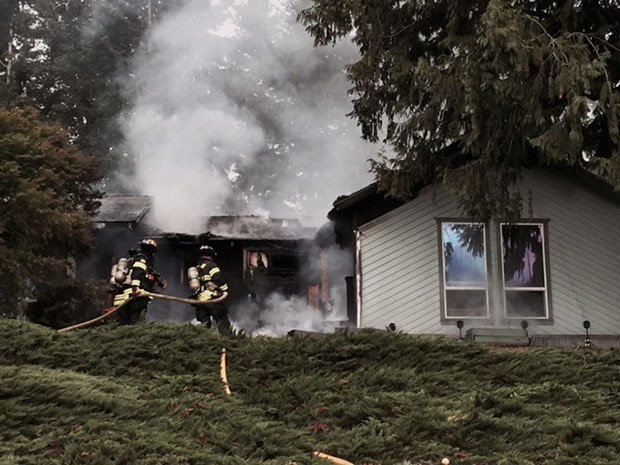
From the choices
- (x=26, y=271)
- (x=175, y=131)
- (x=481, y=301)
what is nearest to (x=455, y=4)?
(x=481, y=301)

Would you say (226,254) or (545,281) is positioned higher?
(226,254)

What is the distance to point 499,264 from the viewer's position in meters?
13.0

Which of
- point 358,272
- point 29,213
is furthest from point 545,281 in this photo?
point 29,213

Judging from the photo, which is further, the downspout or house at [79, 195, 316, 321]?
house at [79, 195, 316, 321]

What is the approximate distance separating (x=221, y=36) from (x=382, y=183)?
26.2 meters

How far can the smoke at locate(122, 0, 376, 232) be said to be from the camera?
1215 inches

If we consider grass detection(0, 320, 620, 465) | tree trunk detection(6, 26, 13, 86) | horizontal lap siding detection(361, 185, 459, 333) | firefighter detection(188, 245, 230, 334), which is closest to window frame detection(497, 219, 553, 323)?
horizontal lap siding detection(361, 185, 459, 333)

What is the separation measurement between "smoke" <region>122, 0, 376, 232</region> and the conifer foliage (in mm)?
16986

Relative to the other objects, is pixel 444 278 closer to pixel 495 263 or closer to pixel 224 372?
pixel 495 263

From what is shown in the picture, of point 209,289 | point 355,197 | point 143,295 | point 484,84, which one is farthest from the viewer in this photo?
point 355,197

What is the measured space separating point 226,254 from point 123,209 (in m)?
3.14

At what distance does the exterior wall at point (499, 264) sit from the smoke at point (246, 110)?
15.6m

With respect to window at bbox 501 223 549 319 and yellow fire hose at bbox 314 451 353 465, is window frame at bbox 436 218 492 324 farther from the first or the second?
yellow fire hose at bbox 314 451 353 465

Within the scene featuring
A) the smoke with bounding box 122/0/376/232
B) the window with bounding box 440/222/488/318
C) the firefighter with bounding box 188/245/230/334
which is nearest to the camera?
the firefighter with bounding box 188/245/230/334
